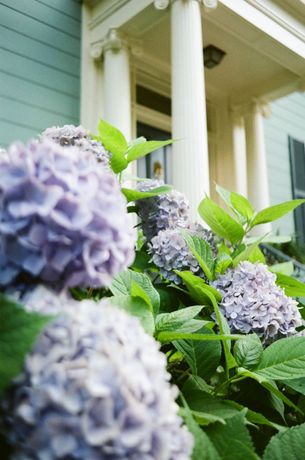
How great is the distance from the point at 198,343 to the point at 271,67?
5455 mm

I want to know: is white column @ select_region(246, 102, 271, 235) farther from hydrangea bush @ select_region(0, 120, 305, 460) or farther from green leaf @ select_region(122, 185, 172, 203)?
hydrangea bush @ select_region(0, 120, 305, 460)

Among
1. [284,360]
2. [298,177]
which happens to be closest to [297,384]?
[284,360]

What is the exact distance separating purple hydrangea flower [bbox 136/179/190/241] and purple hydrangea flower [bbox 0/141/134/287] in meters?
0.43

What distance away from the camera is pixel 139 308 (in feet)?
1.41

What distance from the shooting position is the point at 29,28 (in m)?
4.09

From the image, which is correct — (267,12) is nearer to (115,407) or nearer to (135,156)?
(135,156)

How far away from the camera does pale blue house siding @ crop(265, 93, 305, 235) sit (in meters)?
6.79

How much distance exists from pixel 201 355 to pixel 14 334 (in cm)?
28

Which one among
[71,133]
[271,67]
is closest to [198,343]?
[71,133]

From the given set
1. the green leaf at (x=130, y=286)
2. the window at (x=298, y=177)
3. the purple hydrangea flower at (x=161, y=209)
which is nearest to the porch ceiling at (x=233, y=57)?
the window at (x=298, y=177)

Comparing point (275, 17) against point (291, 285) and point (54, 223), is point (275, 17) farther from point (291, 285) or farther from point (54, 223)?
point (54, 223)

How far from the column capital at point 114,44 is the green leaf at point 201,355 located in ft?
13.1

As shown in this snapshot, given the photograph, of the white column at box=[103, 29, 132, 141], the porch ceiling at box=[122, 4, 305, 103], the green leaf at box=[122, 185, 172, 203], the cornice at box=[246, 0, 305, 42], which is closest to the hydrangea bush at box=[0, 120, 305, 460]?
the green leaf at box=[122, 185, 172, 203]

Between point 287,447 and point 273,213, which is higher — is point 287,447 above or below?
below
